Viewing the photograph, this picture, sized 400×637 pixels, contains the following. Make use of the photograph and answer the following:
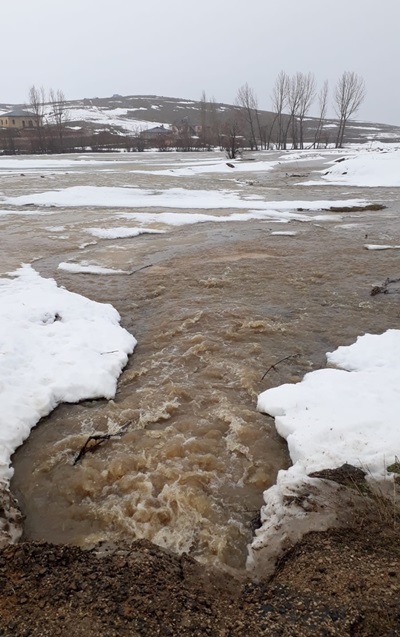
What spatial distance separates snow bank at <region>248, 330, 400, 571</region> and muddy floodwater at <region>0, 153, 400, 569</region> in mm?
175

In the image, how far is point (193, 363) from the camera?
18.8 ft

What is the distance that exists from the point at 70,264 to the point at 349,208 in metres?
11.3

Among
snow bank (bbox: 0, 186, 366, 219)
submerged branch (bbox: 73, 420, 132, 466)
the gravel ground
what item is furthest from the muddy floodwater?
snow bank (bbox: 0, 186, 366, 219)

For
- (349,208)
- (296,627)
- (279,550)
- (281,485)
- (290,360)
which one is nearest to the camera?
(296,627)

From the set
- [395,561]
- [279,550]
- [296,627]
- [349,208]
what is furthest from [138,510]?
[349,208]

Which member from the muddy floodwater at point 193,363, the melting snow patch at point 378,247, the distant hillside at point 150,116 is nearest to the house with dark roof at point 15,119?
the distant hillside at point 150,116

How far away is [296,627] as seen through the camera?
2.39 m

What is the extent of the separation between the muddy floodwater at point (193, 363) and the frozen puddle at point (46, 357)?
0.16 m

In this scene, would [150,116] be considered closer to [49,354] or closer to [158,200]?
[158,200]

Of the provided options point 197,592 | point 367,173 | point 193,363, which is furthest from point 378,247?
point 367,173

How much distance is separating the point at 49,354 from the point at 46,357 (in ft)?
0.33

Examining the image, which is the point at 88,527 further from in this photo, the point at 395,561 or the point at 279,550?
the point at 395,561

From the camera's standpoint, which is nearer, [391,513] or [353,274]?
[391,513]

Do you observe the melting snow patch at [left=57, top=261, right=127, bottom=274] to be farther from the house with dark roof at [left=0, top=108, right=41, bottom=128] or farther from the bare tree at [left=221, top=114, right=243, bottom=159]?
the house with dark roof at [left=0, top=108, right=41, bottom=128]
